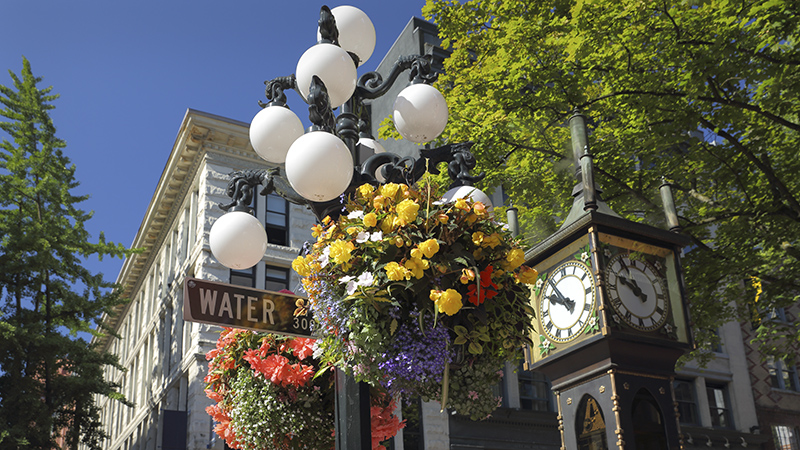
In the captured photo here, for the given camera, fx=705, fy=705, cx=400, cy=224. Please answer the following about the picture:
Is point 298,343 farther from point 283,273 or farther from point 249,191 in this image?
point 283,273

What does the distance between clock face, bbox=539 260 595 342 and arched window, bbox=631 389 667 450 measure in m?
0.61

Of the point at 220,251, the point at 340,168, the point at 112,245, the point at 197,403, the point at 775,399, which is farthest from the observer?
the point at 775,399

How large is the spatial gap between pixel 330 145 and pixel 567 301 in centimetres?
219

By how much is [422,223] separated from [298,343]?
1555 millimetres

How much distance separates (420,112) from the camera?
5.25m

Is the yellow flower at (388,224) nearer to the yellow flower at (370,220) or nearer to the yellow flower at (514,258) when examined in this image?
the yellow flower at (370,220)

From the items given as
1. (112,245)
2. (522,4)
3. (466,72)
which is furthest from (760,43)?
(112,245)

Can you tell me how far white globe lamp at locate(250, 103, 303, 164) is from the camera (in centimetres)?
544

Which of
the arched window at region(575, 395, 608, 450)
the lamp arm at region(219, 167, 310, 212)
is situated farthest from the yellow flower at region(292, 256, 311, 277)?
the arched window at region(575, 395, 608, 450)

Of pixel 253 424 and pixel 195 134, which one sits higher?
pixel 195 134

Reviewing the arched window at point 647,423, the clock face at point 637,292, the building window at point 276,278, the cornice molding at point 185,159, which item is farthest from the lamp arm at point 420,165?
the building window at point 276,278

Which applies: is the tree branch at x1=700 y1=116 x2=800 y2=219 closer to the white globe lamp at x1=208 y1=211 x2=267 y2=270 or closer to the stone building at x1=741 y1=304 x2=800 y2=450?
the white globe lamp at x1=208 y1=211 x2=267 y2=270

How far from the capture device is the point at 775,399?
2834 centimetres

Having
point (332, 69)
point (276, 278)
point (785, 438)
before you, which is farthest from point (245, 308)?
point (785, 438)
